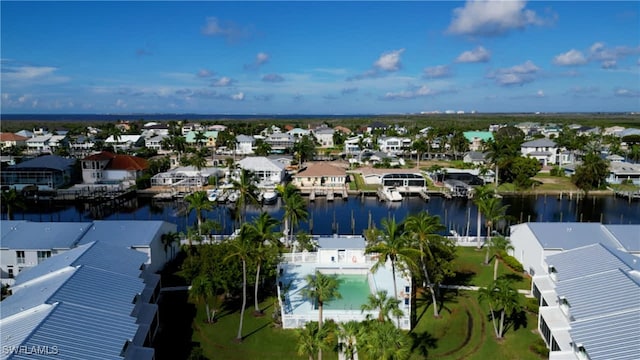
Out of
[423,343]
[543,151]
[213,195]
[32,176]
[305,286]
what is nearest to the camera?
[423,343]

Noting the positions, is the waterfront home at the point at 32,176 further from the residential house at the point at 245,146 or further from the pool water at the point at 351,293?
the pool water at the point at 351,293

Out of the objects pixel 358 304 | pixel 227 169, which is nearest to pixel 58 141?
pixel 227 169

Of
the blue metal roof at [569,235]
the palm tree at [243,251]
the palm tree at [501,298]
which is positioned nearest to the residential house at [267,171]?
the palm tree at [243,251]

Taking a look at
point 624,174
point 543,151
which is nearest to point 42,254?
point 624,174

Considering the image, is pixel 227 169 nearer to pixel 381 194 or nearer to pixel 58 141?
pixel 381 194

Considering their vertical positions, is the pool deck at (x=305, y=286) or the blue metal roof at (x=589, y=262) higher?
the blue metal roof at (x=589, y=262)

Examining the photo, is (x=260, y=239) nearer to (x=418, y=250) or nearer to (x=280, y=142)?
(x=418, y=250)

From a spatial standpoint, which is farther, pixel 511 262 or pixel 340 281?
pixel 511 262

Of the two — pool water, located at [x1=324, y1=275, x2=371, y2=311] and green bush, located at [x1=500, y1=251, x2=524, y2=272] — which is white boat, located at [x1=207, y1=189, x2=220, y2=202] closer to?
pool water, located at [x1=324, y1=275, x2=371, y2=311]
